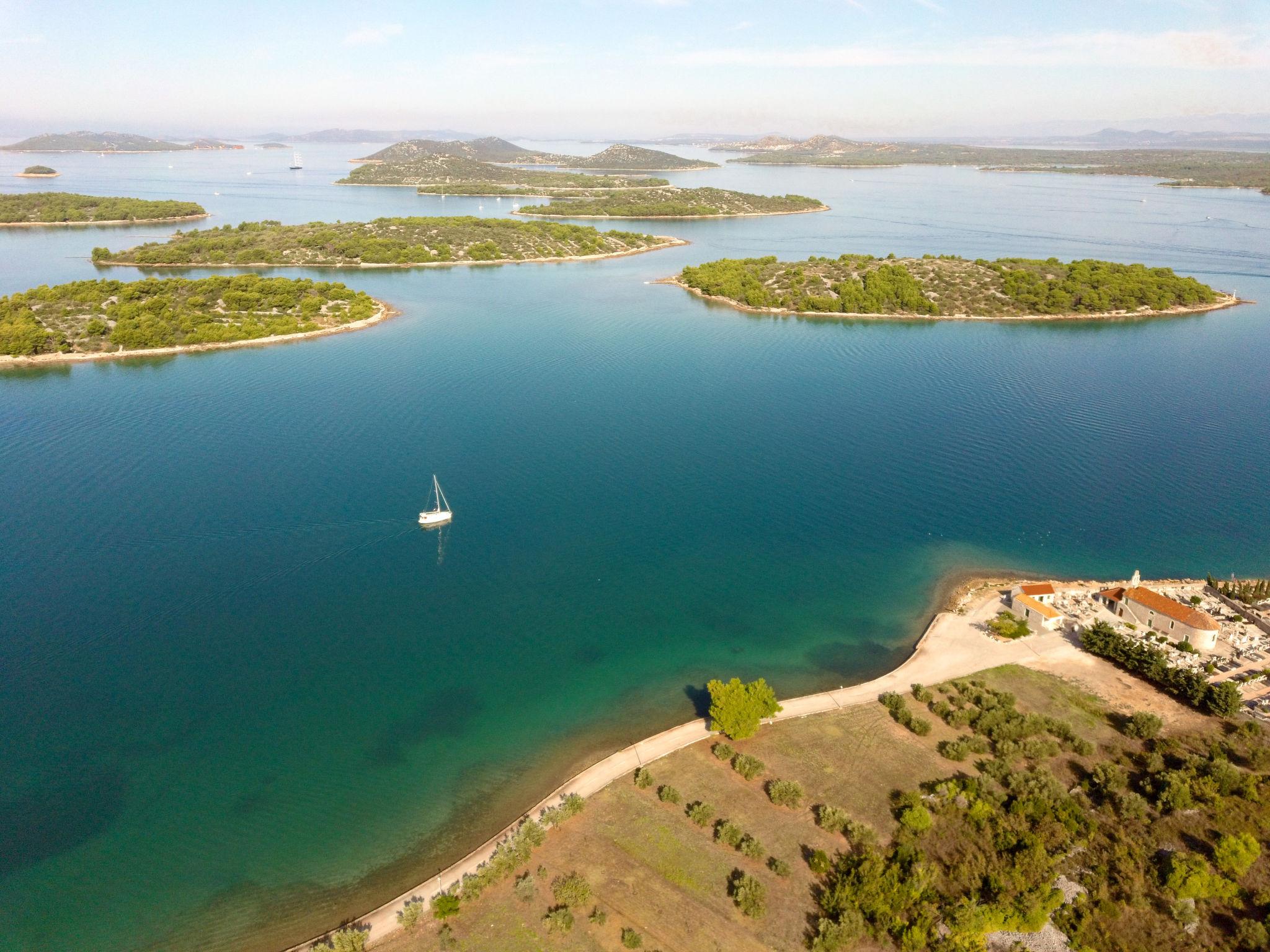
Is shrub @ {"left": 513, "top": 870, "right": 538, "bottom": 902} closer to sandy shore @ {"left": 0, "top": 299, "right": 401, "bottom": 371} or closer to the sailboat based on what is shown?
the sailboat

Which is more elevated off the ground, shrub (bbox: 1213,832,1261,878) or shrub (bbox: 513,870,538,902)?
A: shrub (bbox: 1213,832,1261,878)

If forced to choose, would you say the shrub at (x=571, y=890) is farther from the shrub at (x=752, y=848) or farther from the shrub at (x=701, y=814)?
the shrub at (x=752, y=848)

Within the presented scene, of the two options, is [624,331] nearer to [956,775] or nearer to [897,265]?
[897,265]

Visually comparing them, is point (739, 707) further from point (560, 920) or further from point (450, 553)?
point (450, 553)

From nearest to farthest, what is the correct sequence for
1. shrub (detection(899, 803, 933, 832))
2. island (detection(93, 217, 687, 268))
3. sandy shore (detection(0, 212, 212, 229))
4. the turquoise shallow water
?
shrub (detection(899, 803, 933, 832)) → the turquoise shallow water → island (detection(93, 217, 687, 268)) → sandy shore (detection(0, 212, 212, 229))

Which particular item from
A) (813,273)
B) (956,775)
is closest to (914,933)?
(956,775)

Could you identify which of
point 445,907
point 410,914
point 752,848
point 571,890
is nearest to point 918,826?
point 752,848

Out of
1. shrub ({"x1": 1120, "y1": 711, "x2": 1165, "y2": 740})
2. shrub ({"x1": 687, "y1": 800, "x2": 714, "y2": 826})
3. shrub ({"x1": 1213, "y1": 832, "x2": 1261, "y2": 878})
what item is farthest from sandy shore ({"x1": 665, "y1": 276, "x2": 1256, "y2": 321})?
shrub ({"x1": 687, "y1": 800, "x2": 714, "y2": 826})
